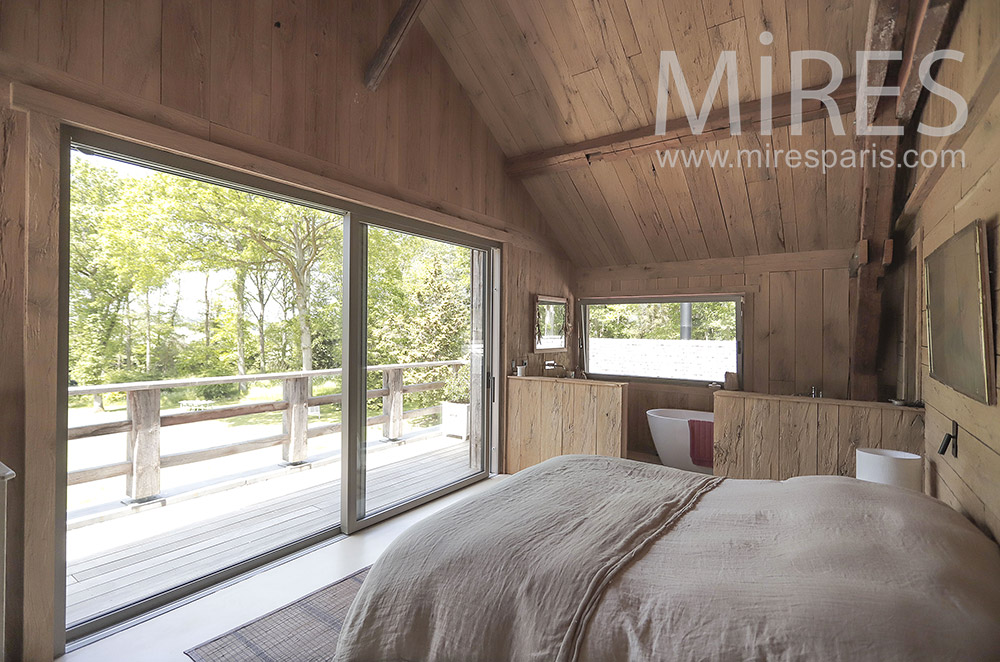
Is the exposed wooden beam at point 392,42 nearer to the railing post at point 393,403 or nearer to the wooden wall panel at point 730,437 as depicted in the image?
the railing post at point 393,403

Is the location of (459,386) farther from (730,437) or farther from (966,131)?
(966,131)

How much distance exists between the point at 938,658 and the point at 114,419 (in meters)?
4.10

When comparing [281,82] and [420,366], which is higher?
[281,82]

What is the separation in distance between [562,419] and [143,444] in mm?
3032

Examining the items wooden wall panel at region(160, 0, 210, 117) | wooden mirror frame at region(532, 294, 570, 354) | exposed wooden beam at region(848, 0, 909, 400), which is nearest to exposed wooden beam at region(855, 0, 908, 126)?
exposed wooden beam at region(848, 0, 909, 400)

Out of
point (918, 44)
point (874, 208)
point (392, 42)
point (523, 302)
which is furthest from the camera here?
point (523, 302)

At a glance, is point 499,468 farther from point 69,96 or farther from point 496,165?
point 69,96

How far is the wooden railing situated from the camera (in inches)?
129

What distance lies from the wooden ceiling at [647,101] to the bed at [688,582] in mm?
2586

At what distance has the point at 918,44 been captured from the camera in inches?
69.2

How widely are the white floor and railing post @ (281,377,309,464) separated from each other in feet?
4.98

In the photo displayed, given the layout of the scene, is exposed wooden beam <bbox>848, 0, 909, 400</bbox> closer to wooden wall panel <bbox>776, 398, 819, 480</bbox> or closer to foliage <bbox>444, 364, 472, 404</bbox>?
wooden wall panel <bbox>776, 398, 819, 480</bbox>

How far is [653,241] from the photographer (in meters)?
4.64

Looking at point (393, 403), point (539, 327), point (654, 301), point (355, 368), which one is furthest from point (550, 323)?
point (355, 368)
